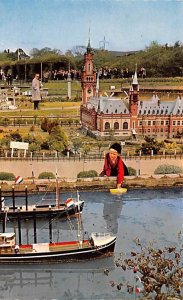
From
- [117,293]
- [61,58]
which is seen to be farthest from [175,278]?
[61,58]

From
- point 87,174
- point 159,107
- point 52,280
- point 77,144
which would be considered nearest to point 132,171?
point 87,174

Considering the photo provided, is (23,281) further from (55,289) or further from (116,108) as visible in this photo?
(116,108)

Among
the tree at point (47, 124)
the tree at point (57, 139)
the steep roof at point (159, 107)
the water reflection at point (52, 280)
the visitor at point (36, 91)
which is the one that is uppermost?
the visitor at point (36, 91)

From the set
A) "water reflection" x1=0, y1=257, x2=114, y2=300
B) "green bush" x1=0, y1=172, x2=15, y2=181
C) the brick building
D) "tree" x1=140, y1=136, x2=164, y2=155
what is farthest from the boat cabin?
"tree" x1=140, y1=136, x2=164, y2=155

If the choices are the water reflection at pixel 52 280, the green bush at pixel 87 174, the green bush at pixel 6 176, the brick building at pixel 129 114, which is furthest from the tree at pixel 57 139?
the water reflection at pixel 52 280

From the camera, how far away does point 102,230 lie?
3930 millimetres

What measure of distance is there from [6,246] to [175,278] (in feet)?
5.30

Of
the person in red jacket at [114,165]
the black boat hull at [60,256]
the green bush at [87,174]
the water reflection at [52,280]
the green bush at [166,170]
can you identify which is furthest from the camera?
the green bush at [166,170]

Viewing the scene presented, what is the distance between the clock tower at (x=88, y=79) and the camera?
4996mm

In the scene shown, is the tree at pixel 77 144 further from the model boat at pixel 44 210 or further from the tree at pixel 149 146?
the model boat at pixel 44 210

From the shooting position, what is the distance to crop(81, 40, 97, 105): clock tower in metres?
5.00

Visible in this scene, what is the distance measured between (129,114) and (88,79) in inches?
26.2

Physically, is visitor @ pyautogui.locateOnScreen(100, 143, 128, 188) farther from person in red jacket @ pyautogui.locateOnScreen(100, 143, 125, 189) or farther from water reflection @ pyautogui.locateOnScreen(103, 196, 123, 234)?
water reflection @ pyautogui.locateOnScreen(103, 196, 123, 234)

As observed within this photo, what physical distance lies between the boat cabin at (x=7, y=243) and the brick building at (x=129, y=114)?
2171mm
